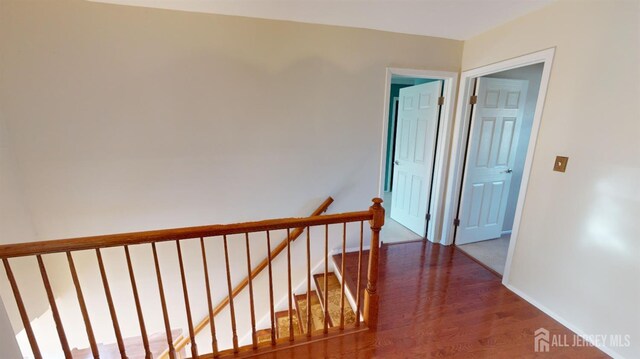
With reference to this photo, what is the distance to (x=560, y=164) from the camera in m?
1.78

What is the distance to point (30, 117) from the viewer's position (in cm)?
188

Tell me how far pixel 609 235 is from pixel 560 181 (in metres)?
0.42

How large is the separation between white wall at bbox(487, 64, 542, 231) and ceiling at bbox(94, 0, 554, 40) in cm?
92

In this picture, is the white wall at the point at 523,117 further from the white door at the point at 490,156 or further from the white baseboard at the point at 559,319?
the white baseboard at the point at 559,319

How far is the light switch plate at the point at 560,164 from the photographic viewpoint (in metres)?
1.75

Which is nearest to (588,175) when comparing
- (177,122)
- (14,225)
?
(177,122)

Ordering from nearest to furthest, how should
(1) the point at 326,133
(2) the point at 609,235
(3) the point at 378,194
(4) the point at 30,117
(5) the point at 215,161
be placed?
(2) the point at 609,235 < (4) the point at 30,117 < (5) the point at 215,161 < (1) the point at 326,133 < (3) the point at 378,194

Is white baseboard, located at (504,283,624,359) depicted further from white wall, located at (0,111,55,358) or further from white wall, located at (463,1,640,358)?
white wall, located at (0,111,55,358)

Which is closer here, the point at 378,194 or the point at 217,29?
the point at 217,29

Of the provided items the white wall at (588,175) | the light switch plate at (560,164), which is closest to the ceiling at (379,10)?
the white wall at (588,175)

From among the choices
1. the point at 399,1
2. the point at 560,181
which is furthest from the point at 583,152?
the point at 399,1

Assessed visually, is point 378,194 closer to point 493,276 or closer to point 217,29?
point 493,276

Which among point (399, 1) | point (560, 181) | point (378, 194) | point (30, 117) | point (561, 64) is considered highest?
point (399, 1)

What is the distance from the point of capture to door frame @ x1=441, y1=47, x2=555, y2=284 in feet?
6.15
